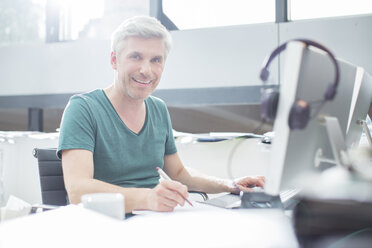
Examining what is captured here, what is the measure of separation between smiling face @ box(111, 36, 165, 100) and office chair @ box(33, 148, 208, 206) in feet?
1.19

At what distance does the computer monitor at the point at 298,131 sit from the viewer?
63 centimetres

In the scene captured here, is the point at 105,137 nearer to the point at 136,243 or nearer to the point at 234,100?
the point at 136,243

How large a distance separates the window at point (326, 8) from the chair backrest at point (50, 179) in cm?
174

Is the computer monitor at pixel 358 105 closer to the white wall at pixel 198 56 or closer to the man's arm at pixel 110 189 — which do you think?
the man's arm at pixel 110 189

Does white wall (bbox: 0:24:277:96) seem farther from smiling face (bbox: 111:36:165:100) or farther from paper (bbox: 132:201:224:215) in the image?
paper (bbox: 132:201:224:215)

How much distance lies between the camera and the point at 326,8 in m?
2.22

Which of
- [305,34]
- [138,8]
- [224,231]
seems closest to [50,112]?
[138,8]

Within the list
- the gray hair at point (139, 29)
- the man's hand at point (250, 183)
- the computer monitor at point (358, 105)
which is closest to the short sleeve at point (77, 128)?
the gray hair at point (139, 29)

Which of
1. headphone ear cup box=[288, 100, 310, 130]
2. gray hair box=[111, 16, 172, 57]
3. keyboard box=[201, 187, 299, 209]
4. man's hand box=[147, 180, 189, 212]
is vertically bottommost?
keyboard box=[201, 187, 299, 209]

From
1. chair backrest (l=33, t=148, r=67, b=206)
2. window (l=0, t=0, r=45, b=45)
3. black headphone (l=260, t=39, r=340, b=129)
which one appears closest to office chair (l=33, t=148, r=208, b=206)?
chair backrest (l=33, t=148, r=67, b=206)

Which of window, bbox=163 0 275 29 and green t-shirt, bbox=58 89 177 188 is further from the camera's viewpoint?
window, bbox=163 0 275 29

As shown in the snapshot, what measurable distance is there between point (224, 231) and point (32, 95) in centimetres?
252

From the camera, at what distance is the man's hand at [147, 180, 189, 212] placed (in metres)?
0.86

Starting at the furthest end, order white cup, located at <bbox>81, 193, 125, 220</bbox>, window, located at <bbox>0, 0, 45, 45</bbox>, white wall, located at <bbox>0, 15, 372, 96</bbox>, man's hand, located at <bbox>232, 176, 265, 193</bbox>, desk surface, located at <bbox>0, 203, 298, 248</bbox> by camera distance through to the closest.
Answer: window, located at <bbox>0, 0, 45, 45</bbox>, white wall, located at <bbox>0, 15, 372, 96</bbox>, man's hand, located at <bbox>232, 176, 265, 193</bbox>, white cup, located at <bbox>81, 193, 125, 220</bbox>, desk surface, located at <bbox>0, 203, 298, 248</bbox>
